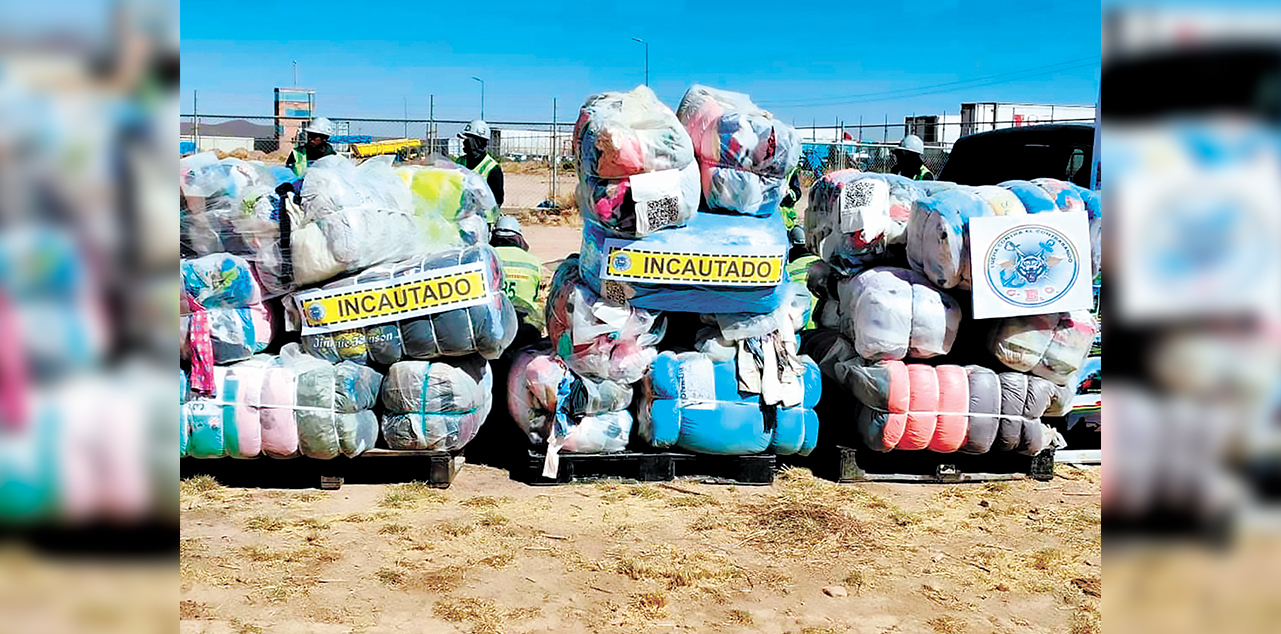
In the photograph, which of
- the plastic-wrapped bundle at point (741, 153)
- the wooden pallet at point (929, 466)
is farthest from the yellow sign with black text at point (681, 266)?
the wooden pallet at point (929, 466)

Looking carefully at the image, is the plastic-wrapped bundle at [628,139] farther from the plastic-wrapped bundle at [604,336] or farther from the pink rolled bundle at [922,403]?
the pink rolled bundle at [922,403]

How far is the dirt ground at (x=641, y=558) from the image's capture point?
389 cm

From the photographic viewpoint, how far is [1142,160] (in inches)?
40.6

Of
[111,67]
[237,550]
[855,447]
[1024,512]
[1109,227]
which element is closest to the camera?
[111,67]

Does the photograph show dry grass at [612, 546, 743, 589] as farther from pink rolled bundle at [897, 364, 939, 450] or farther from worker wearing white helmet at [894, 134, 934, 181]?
worker wearing white helmet at [894, 134, 934, 181]

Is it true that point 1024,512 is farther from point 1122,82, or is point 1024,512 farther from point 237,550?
point 1122,82

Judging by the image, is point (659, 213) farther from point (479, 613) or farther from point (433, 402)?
point (479, 613)

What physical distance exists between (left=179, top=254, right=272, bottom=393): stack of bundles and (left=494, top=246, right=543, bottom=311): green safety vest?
169cm

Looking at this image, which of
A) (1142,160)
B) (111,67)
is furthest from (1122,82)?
(111,67)

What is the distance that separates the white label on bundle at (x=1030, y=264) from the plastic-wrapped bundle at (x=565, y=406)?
1.93 metres

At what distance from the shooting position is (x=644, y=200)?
15.8 ft

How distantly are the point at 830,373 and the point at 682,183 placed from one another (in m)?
1.55

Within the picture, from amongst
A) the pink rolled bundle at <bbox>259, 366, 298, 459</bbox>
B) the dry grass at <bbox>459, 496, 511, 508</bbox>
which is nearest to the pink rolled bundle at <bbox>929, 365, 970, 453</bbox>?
the dry grass at <bbox>459, 496, 511, 508</bbox>

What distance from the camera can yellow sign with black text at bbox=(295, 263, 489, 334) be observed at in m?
4.84
